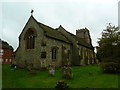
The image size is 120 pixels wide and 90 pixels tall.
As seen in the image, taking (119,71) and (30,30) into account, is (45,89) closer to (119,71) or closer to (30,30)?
(119,71)

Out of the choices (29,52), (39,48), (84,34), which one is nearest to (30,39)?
(29,52)

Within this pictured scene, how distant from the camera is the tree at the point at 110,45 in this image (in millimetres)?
31234

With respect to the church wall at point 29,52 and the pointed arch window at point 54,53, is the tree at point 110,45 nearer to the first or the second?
the pointed arch window at point 54,53

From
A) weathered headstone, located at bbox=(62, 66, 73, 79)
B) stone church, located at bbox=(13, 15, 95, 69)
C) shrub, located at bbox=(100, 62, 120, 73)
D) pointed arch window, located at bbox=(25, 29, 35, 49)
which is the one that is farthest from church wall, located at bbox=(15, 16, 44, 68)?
shrub, located at bbox=(100, 62, 120, 73)

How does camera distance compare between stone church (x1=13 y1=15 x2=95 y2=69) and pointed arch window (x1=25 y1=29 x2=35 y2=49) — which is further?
pointed arch window (x1=25 y1=29 x2=35 y2=49)

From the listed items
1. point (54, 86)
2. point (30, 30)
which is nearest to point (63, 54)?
point (30, 30)

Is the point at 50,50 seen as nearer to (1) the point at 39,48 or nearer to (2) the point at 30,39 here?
(1) the point at 39,48

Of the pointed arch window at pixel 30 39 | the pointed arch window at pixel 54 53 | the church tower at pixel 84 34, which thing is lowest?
the pointed arch window at pixel 54 53

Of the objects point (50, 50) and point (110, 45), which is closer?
point (110, 45)

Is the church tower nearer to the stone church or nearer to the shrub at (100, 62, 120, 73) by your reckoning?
the stone church

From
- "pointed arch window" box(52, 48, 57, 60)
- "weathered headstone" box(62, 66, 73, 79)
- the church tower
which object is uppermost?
the church tower

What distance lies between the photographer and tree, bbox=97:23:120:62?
31234mm

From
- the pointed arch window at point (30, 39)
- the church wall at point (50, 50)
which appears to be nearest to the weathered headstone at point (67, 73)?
the church wall at point (50, 50)

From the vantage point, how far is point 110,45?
32000 millimetres
